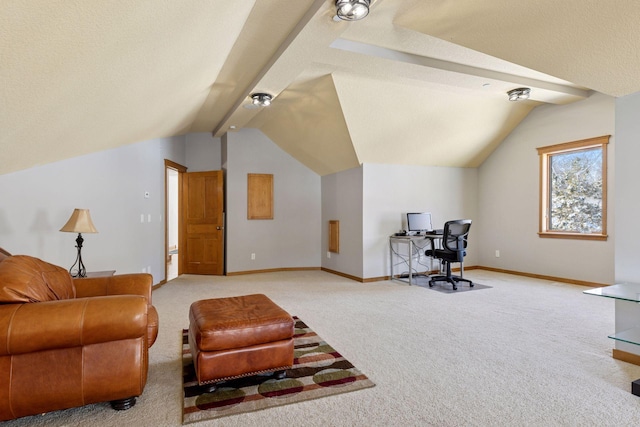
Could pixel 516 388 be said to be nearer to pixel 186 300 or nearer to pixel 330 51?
pixel 330 51

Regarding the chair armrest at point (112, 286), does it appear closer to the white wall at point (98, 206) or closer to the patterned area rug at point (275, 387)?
the patterned area rug at point (275, 387)

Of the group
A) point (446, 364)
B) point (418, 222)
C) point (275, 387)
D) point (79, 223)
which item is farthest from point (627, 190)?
point (79, 223)

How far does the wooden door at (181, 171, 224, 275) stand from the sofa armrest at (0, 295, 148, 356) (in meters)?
4.64

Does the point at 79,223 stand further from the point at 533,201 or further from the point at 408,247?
the point at 533,201

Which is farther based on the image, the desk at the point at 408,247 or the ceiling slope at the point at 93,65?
the desk at the point at 408,247

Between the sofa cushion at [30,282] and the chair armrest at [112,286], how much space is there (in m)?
0.13

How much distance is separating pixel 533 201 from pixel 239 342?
5691mm

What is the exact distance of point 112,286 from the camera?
2553 mm

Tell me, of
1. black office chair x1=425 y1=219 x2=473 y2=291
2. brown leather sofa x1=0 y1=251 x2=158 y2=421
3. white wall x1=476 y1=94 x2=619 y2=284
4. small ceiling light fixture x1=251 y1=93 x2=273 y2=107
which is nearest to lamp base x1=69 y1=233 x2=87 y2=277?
brown leather sofa x1=0 y1=251 x2=158 y2=421

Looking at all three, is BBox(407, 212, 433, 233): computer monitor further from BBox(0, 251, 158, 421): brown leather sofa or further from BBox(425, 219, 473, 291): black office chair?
BBox(0, 251, 158, 421): brown leather sofa

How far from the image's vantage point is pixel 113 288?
8.36 feet

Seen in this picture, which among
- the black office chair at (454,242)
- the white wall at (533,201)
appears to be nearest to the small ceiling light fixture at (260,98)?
the black office chair at (454,242)

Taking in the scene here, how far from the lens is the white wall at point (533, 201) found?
4992 millimetres

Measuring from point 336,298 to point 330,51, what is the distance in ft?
9.58
